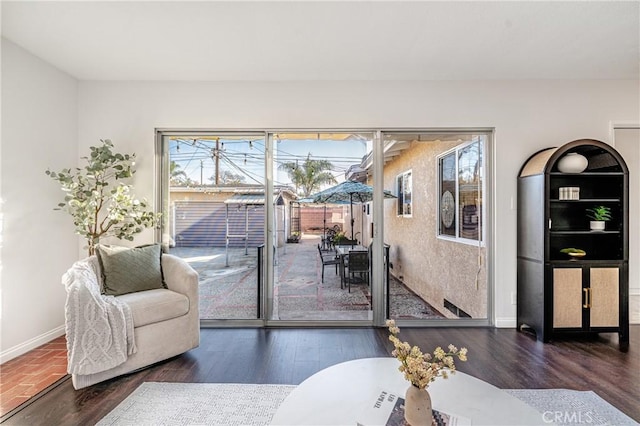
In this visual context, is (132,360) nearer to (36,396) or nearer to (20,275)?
(36,396)

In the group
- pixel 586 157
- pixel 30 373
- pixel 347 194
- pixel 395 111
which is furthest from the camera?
pixel 347 194

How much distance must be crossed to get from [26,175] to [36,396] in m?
1.91

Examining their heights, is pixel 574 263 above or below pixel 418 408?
above

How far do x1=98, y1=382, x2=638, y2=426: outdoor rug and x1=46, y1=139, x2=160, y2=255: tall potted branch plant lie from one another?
1622mm

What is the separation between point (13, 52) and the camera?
9.06 ft

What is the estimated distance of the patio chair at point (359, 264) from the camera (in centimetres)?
357

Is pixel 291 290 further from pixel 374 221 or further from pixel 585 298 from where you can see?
pixel 585 298

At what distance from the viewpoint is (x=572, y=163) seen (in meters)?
3.02

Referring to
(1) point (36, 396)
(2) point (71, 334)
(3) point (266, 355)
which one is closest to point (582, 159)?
(3) point (266, 355)

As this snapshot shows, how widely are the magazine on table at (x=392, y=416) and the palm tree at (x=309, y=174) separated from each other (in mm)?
2496

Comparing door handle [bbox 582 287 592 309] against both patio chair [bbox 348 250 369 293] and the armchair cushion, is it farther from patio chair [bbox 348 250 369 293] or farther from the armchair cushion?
the armchair cushion

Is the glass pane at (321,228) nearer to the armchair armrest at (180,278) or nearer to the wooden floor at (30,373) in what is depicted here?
the armchair armrest at (180,278)

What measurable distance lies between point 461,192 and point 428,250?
764 mm

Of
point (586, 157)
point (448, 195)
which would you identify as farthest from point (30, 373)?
point (586, 157)
